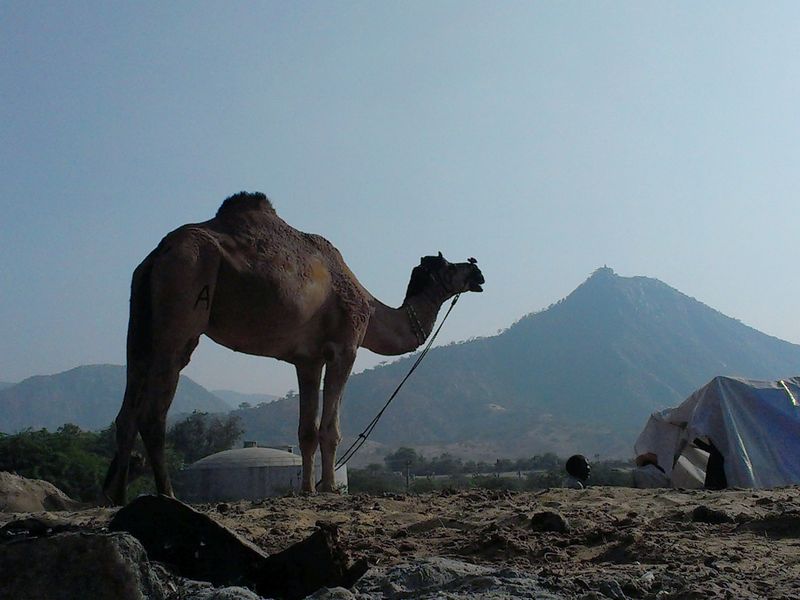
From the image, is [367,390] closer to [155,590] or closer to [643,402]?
[643,402]

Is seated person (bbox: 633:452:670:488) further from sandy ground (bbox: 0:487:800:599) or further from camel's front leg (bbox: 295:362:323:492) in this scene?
camel's front leg (bbox: 295:362:323:492)

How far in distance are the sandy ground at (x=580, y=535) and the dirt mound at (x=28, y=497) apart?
295 cm

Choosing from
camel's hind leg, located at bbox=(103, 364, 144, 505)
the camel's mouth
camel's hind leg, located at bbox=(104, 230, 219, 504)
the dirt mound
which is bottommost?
the dirt mound

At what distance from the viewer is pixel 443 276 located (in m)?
13.1

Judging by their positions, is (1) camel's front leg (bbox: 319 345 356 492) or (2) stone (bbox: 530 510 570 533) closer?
(2) stone (bbox: 530 510 570 533)

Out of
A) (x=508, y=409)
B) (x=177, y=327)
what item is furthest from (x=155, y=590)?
(x=508, y=409)

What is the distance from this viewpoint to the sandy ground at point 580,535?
186 inches

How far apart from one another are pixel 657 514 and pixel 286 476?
1767 cm


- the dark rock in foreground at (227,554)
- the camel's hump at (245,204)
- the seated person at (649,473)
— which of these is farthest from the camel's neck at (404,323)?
the dark rock in foreground at (227,554)

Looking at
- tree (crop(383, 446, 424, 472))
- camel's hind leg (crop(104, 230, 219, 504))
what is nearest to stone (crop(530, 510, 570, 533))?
camel's hind leg (crop(104, 230, 219, 504))

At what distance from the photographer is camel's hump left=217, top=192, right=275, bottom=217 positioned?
986 centimetres

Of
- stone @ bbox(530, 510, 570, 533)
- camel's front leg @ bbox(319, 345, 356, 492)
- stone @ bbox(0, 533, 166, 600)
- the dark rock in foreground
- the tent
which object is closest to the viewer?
stone @ bbox(0, 533, 166, 600)

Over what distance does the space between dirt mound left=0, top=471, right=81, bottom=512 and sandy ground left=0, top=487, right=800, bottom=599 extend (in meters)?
2.95

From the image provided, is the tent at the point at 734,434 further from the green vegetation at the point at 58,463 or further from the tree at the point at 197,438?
the tree at the point at 197,438
